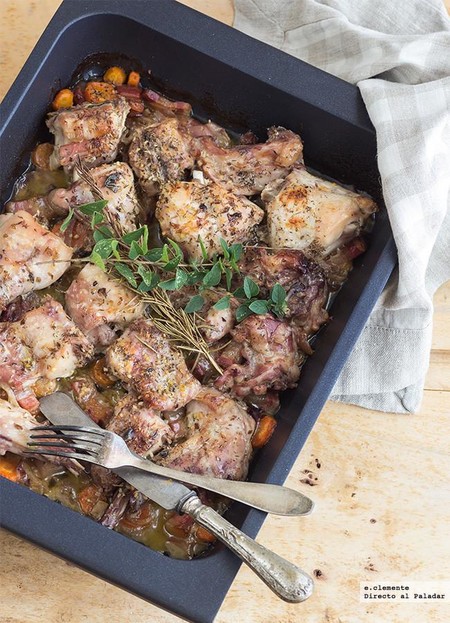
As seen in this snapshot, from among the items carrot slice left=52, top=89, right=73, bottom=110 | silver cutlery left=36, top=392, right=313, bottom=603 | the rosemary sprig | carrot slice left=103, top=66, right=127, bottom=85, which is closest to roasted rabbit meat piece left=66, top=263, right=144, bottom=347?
the rosemary sprig

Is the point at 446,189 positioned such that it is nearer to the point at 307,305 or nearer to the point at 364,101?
the point at 364,101

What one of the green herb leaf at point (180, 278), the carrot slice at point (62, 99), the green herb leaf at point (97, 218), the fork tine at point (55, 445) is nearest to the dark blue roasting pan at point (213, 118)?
the carrot slice at point (62, 99)

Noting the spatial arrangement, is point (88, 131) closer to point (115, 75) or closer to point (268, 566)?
point (115, 75)

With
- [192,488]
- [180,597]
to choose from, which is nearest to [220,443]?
[192,488]

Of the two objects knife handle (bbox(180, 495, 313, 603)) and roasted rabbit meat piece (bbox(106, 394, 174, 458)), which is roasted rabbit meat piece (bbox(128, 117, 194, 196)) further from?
knife handle (bbox(180, 495, 313, 603))

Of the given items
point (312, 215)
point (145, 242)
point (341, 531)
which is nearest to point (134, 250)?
point (145, 242)

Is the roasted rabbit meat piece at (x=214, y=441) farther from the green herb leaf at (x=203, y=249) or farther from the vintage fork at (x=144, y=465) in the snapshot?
the green herb leaf at (x=203, y=249)
